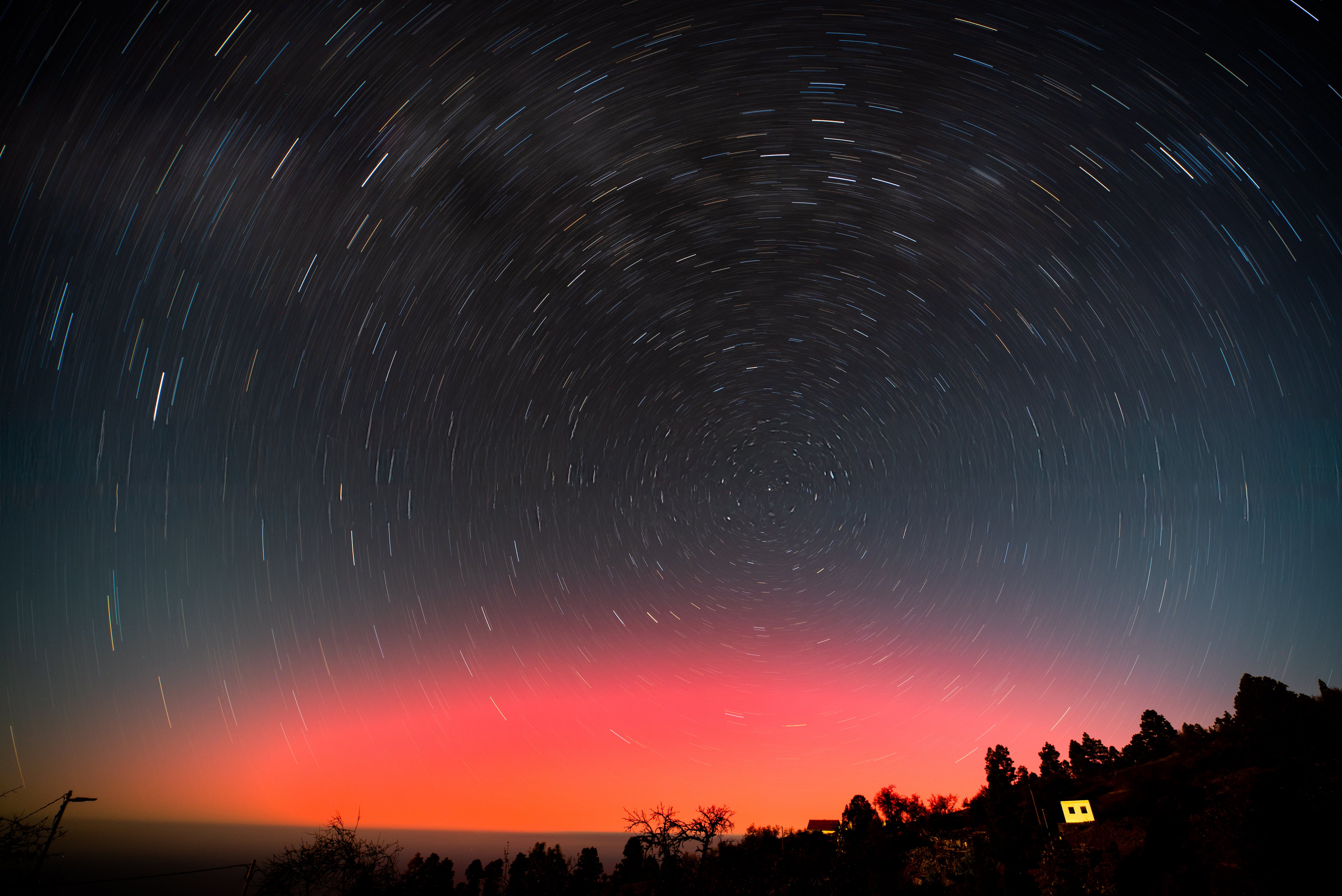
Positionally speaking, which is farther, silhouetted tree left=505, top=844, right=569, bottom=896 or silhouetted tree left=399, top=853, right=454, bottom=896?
silhouetted tree left=505, top=844, right=569, bottom=896

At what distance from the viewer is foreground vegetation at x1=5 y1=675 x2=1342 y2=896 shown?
24.8 m

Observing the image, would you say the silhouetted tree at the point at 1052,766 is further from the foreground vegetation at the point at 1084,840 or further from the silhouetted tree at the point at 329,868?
the silhouetted tree at the point at 329,868

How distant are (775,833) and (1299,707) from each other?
55448 mm

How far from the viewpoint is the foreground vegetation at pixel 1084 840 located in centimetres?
2478

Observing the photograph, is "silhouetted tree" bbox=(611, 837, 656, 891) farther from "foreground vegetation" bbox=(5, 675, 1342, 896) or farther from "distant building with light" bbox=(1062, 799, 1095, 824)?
"distant building with light" bbox=(1062, 799, 1095, 824)

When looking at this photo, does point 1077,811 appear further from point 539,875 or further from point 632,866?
point 539,875

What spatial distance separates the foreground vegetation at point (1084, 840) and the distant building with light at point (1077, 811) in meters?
0.56

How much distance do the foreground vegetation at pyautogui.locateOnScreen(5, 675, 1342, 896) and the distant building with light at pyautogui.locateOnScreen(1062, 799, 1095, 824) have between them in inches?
21.9

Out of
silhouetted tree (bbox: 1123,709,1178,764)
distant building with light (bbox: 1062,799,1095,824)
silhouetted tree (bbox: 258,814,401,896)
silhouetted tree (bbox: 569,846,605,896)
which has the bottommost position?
silhouetted tree (bbox: 569,846,605,896)

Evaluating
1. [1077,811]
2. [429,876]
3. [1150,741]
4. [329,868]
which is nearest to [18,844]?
[329,868]

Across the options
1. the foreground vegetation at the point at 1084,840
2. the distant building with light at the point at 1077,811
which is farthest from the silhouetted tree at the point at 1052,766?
the distant building with light at the point at 1077,811

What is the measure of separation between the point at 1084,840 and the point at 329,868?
48.0m

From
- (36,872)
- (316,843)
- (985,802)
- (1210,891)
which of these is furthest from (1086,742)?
(36,872)

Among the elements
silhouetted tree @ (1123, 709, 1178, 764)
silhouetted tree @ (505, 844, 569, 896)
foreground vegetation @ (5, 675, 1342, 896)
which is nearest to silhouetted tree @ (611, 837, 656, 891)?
foreground vegetation @ (5, 675, 1342, 896)
